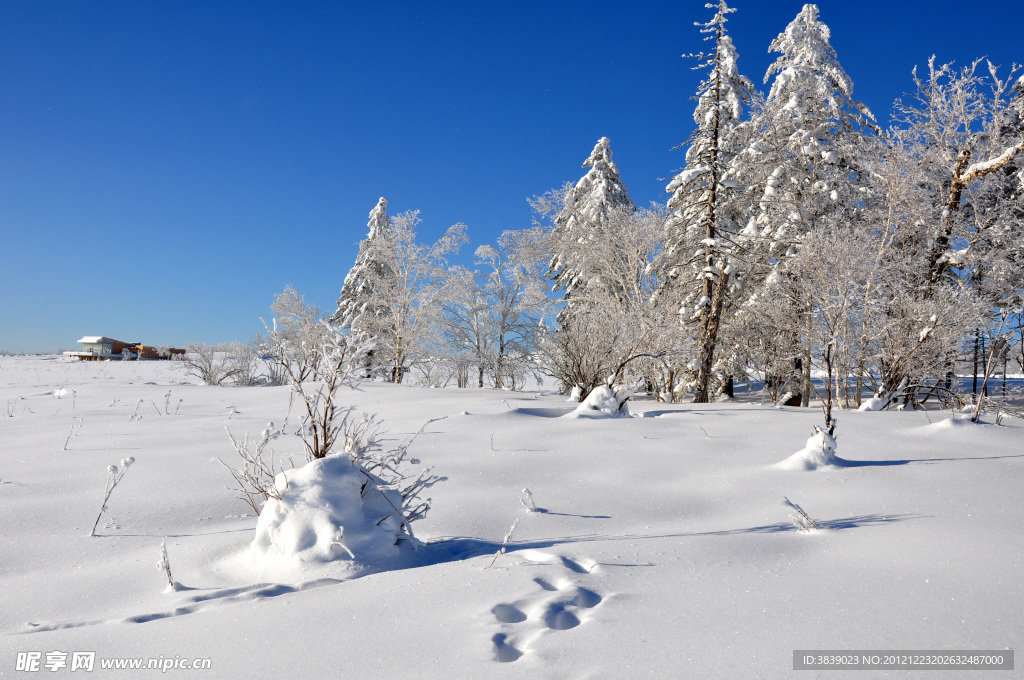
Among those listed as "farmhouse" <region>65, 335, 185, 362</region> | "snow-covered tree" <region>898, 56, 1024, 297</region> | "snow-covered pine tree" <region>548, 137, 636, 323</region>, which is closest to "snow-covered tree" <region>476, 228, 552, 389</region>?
"snow-covered pine tree" <region>548, 137, 636, 323</region>

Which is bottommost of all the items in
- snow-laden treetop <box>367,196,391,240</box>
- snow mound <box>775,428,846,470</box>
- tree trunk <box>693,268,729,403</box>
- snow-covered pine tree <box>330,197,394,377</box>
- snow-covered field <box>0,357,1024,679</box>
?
snow-covered field <box>0,357,1024,679</box>

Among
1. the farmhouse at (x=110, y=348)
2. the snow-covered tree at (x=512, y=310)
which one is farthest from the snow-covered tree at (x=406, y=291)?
the farmhouse at (x=110, y=348)

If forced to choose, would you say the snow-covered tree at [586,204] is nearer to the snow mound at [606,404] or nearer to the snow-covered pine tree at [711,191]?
the snow-covered pine tree at [711,191]

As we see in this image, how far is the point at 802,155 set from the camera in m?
15.3

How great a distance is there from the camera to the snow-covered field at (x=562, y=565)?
1.82 metres

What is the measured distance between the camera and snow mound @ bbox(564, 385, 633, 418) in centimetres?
746

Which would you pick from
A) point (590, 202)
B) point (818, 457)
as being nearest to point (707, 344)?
point (818, 457)

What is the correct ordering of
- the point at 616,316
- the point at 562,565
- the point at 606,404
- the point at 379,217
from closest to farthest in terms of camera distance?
the point at 562,565
the point at 606,404
the point at 616,316
the point at 379,217

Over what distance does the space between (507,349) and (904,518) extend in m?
18.7

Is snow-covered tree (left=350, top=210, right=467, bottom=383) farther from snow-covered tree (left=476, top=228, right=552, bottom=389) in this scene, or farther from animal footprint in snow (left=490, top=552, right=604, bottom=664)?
animal footprint in snow (left=490, top=552, right=604, bottom=664)

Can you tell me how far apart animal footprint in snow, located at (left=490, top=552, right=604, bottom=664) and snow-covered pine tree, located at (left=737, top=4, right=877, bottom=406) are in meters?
13.2

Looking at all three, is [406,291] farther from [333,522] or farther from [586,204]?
[333,522]

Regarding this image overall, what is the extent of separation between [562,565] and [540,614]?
548 mm

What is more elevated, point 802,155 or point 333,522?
point 802,155
